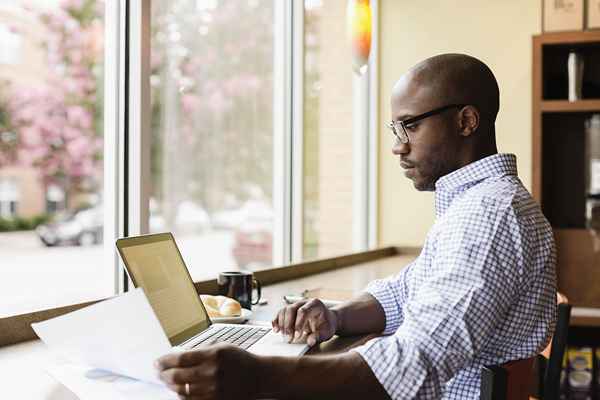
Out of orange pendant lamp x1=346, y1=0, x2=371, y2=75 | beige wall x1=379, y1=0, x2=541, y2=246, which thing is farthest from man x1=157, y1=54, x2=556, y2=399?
beige wall x1=379, y1=0, x2=541, y2=246

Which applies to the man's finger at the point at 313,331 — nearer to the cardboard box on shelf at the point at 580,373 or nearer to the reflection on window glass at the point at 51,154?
the reflection on window glass at the point at 51,154

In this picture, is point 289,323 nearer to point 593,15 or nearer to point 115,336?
point 115,336

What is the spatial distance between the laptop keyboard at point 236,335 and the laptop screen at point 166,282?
0.04m

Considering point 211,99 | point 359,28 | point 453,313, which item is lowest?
point 453,313

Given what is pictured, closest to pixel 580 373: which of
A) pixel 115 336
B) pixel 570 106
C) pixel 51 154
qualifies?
pixel 570 106

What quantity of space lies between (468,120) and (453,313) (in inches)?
16.7

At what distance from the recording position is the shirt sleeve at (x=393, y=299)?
5.42 feet

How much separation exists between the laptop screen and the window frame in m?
0.35

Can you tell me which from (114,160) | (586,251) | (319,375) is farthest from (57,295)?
(586,251)

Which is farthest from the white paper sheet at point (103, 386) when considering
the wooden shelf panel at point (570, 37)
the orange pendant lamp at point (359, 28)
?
the wooden shelf panel at point (570, 37)

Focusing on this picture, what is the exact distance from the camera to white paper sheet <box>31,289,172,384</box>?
1008mm

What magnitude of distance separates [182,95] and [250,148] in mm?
683

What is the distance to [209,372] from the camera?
0.93m

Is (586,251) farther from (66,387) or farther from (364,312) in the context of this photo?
(66,387)
